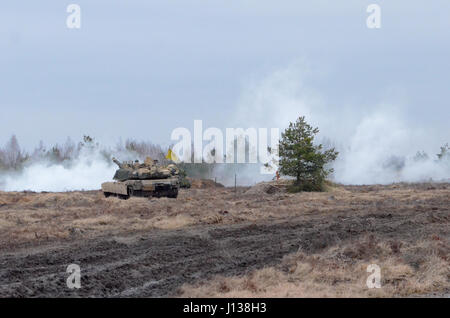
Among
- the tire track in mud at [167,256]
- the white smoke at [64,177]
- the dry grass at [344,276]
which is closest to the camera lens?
the dry grass at [344,276]

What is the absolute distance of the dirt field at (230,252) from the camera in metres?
9.03

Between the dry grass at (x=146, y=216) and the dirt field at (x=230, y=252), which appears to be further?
the dry grass at (x=146, y=216)

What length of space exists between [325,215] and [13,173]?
152 feet

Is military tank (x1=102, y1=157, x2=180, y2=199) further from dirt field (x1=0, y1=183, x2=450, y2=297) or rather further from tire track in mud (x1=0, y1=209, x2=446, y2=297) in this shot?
tire track in mud (x1=0, y1=209, x2=446, y2=297)

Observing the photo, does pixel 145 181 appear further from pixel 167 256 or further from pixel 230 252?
pixel 167 256

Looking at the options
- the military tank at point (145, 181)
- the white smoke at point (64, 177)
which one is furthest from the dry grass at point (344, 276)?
the white smoke at point (64, 177)

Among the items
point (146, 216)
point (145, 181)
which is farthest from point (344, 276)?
point (145, 181)

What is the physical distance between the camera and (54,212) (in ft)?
75.7

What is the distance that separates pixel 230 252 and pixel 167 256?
54.3 inches

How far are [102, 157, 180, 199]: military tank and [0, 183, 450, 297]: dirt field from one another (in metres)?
8.03

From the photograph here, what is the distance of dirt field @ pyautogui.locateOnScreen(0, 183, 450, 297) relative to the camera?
356 inches

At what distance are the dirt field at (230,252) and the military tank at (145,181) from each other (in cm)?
803

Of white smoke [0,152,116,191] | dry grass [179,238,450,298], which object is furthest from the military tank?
white smoke [0,152,116,191]

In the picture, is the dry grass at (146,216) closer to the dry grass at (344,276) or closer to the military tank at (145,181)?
the military tank at (145,181)
